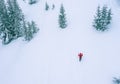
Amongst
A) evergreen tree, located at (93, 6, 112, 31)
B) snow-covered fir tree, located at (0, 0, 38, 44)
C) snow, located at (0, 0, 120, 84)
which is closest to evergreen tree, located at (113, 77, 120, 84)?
snow, located at (0, 0, 120, 84)

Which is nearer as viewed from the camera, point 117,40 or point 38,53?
point 117,40

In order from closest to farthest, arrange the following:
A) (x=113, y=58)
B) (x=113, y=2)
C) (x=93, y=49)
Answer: (x=113, y=58)
(x=93, y=49)
(x=113, y=2)

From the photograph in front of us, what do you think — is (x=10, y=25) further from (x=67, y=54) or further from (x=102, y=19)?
(x=102, y=19)

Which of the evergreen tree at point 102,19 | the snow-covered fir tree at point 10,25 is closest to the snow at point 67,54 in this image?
the evergreen tree at point 102,19

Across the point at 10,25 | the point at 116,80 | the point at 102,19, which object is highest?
the point at 102,19

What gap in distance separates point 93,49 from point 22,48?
12.8m

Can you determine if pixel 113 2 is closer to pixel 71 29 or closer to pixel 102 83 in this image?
pixel 71 29

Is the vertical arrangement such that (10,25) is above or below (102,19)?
below

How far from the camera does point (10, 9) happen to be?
3269 cm

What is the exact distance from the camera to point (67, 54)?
22312 mm

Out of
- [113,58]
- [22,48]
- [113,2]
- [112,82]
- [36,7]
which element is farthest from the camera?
[36,7]

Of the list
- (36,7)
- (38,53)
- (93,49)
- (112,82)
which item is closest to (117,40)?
(93,49)

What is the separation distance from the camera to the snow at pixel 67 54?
1875 centimetres

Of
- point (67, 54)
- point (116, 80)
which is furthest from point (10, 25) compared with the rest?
point (116, 80)
